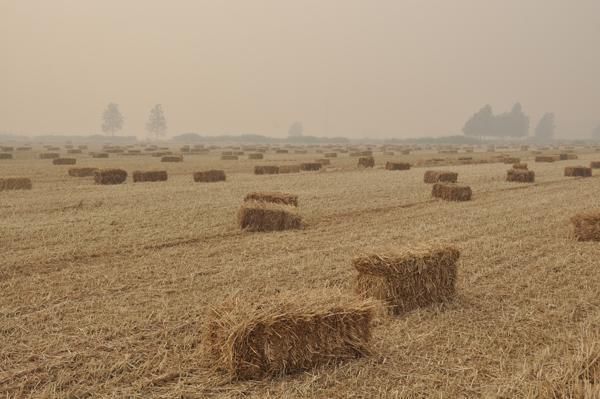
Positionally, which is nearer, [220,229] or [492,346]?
[492,346]

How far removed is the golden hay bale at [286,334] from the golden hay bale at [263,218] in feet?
29.0

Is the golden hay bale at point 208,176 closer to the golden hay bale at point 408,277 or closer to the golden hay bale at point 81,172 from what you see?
the golden hay bale at point 81,172

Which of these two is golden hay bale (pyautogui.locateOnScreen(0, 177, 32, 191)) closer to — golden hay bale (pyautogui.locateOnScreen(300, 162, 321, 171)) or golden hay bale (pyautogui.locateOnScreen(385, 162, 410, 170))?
golden hay bale (pyautogui.locateOnScreen(300, 162, 321, 171))

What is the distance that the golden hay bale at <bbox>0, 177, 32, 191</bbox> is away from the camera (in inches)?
1016

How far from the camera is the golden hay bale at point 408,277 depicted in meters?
9.05

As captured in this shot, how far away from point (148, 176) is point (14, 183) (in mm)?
6932

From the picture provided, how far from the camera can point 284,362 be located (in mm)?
6695

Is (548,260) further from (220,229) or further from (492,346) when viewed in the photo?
(220,229)

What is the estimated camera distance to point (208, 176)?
31.2 meters

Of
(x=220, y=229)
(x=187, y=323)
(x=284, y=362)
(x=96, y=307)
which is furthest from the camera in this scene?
(x=220, y=229)

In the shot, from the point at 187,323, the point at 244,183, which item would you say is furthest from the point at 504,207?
the point at 187,323

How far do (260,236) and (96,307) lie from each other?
680 cm

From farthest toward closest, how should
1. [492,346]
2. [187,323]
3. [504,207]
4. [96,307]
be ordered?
1. [504,207]
2. [96,307]
3. [187,323]
4. [492,346]

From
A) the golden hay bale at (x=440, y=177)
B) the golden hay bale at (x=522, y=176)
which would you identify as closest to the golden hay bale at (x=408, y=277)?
the golden hay bale at (x=440, y=177)
